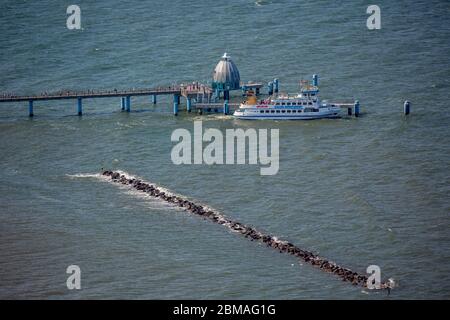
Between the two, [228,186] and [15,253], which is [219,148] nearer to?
[228,186]

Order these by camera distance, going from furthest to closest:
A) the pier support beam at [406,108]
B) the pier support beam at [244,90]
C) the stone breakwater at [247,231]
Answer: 1. the pier support beam at [244,90]
2. the pier support beam at [406,108]
3. the stone breakwater at [247,231]

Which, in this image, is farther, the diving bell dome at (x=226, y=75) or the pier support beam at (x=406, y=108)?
the diving bell dome at (x=226, y=75)

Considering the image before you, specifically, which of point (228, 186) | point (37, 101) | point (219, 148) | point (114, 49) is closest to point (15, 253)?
point (228, 186)

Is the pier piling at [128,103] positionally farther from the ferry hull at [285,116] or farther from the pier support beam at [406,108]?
the pier support beam at [406,108]

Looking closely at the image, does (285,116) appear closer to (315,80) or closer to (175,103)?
(315,80)

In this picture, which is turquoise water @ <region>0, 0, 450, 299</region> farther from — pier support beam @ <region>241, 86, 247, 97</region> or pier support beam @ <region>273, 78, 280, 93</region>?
pier support beam @ <region>241, 86, 247, 97</region>

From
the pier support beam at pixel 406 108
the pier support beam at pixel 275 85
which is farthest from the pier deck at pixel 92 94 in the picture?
the pier support beam at pixel 406 108

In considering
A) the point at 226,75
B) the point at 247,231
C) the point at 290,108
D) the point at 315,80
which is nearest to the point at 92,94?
the point at 226,75
